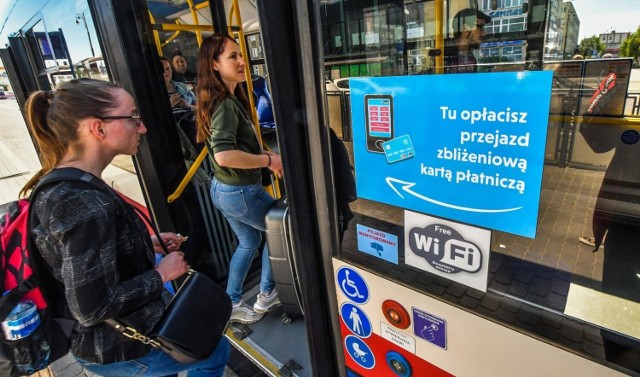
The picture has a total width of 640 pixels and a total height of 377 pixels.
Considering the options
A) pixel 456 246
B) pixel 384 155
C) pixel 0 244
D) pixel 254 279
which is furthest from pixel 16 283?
pixel 254 279

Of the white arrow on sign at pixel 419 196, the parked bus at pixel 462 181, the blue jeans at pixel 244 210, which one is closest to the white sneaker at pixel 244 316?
the blue jeans at pixel 244 210

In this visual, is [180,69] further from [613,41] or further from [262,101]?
[613,41]

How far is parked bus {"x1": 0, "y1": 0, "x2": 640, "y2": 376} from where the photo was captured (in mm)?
798

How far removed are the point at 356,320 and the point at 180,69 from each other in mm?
2208

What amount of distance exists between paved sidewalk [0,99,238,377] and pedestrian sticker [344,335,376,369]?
47.4 inches

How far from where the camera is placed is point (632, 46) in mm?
697

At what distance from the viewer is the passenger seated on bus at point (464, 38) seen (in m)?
0.92

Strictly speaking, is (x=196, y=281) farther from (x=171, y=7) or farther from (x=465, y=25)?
(x=171, y=7)

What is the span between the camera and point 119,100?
4.36 ft

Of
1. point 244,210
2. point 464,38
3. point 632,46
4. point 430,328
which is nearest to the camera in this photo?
point 632,46

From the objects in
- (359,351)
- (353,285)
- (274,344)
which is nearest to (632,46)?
(353,285)

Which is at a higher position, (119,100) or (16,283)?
(119,100)

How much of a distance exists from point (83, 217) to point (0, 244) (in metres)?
0.28

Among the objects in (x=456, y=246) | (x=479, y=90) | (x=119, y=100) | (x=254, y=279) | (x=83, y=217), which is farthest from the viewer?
(x=254, y=279)
